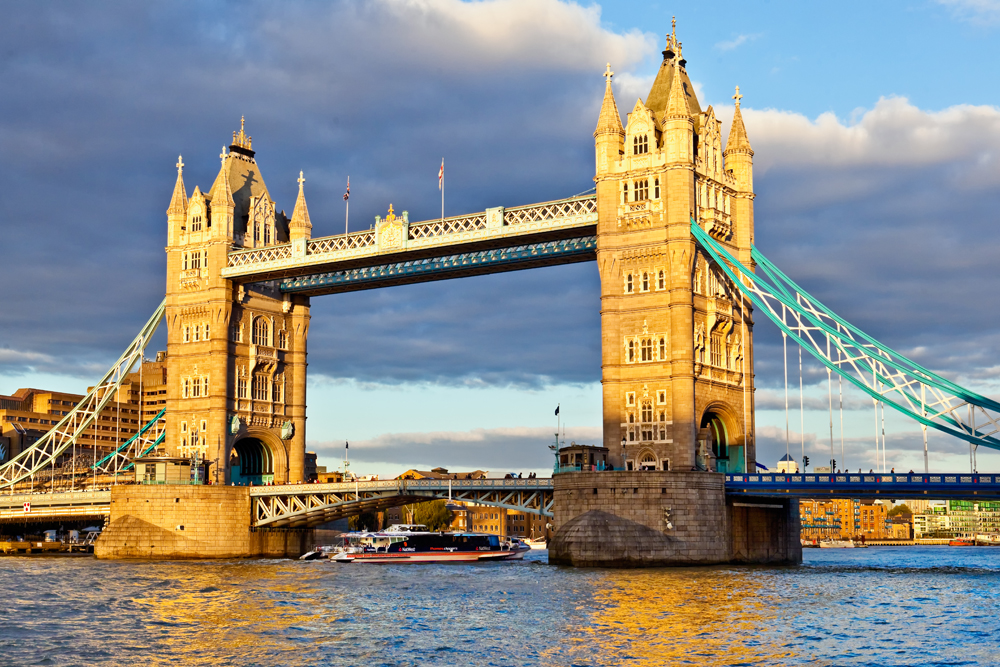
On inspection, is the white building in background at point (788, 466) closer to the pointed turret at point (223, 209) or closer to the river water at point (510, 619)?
the river water at point (510, 619)

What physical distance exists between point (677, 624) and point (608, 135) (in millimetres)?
45793

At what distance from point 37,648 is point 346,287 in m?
63.8

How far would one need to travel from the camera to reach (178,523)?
9969cm

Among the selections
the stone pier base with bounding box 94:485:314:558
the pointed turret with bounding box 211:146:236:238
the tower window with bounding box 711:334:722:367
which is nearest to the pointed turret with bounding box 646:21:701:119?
the tower window with bounding box 711:334:722:367

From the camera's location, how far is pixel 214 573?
79.4 metres

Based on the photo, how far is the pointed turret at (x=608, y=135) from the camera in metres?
86.2

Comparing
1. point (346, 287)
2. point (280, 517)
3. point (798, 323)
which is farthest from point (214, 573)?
point (798, 323)

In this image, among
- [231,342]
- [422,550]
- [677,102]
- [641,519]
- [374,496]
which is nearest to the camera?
[641,519]

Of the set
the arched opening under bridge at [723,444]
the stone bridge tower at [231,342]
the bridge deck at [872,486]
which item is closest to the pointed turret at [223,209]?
the stone bridge tower at [231,342]

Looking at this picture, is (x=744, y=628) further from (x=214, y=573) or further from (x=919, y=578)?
(x=214, y=573)

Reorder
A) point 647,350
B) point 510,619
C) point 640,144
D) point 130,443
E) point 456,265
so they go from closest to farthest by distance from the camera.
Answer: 1. point 510,619
2. point 647,350
3. point 640,144
4. point 456,265
5. point 130,443

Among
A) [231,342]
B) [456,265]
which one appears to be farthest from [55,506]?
[456,265]

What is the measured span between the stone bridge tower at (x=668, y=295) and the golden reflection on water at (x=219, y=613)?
1000 inches

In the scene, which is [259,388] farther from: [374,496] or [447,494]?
[447,494]
